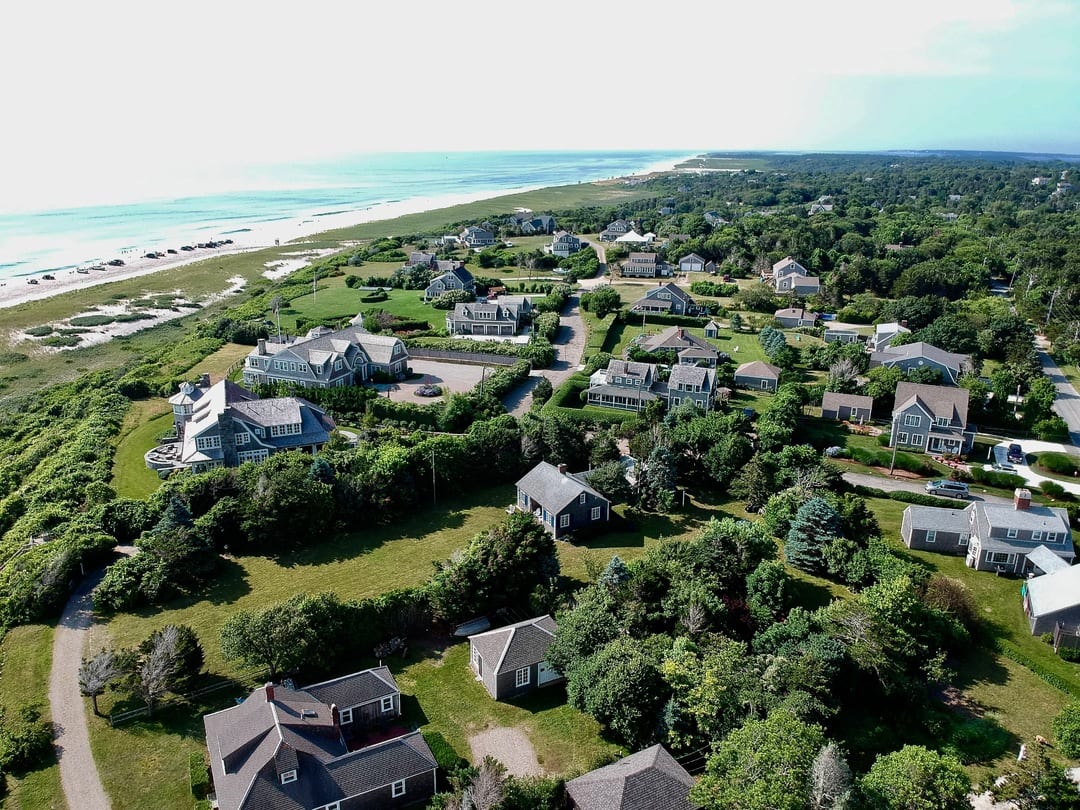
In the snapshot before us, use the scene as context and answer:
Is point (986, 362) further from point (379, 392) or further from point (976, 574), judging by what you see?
point (379, 392)

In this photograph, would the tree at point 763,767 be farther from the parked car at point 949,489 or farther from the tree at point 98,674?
the parked car at point 949,489

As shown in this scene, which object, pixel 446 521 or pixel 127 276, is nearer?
pixel 446 521

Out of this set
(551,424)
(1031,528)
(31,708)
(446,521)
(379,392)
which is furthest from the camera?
(379,392)

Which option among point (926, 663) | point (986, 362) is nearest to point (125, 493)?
point (926, 663)

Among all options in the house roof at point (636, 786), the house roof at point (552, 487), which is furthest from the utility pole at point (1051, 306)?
the house roof at point (636, 786)

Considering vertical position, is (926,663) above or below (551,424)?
below

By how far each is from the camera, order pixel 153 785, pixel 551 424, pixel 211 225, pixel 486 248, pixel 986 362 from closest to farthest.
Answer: pixel 153 785, pixel 551 424, pixel 986 362, pixel 486 248, pixel 211 225
